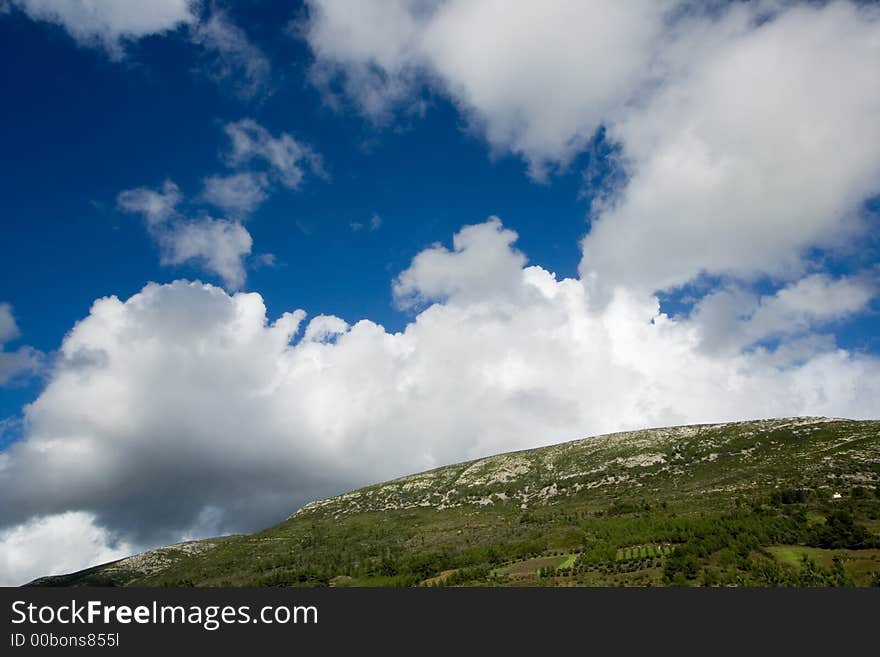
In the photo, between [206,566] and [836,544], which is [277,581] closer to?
[206,566]

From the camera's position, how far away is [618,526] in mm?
105062

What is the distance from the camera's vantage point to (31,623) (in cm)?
3400

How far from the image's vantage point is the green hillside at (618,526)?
72188mm

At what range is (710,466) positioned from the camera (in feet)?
469

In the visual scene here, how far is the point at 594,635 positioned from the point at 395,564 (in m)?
92.2

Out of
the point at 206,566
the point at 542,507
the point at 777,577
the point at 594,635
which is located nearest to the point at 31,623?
the point at 594,635

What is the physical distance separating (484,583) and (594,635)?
186 feet

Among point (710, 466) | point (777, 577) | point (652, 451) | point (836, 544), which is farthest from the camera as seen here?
point (652, 451)

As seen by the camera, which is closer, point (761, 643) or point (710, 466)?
point (761, 643)

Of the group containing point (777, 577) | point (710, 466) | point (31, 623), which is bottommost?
point (777, 577)

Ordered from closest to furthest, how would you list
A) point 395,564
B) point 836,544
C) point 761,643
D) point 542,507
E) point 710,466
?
point 761,643
point 836,544
point 395,564
point 710,466
point 542,507

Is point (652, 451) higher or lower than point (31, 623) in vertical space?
higher

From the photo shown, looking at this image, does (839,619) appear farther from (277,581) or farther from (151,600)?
(277,581)

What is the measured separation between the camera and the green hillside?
72.2 metres
